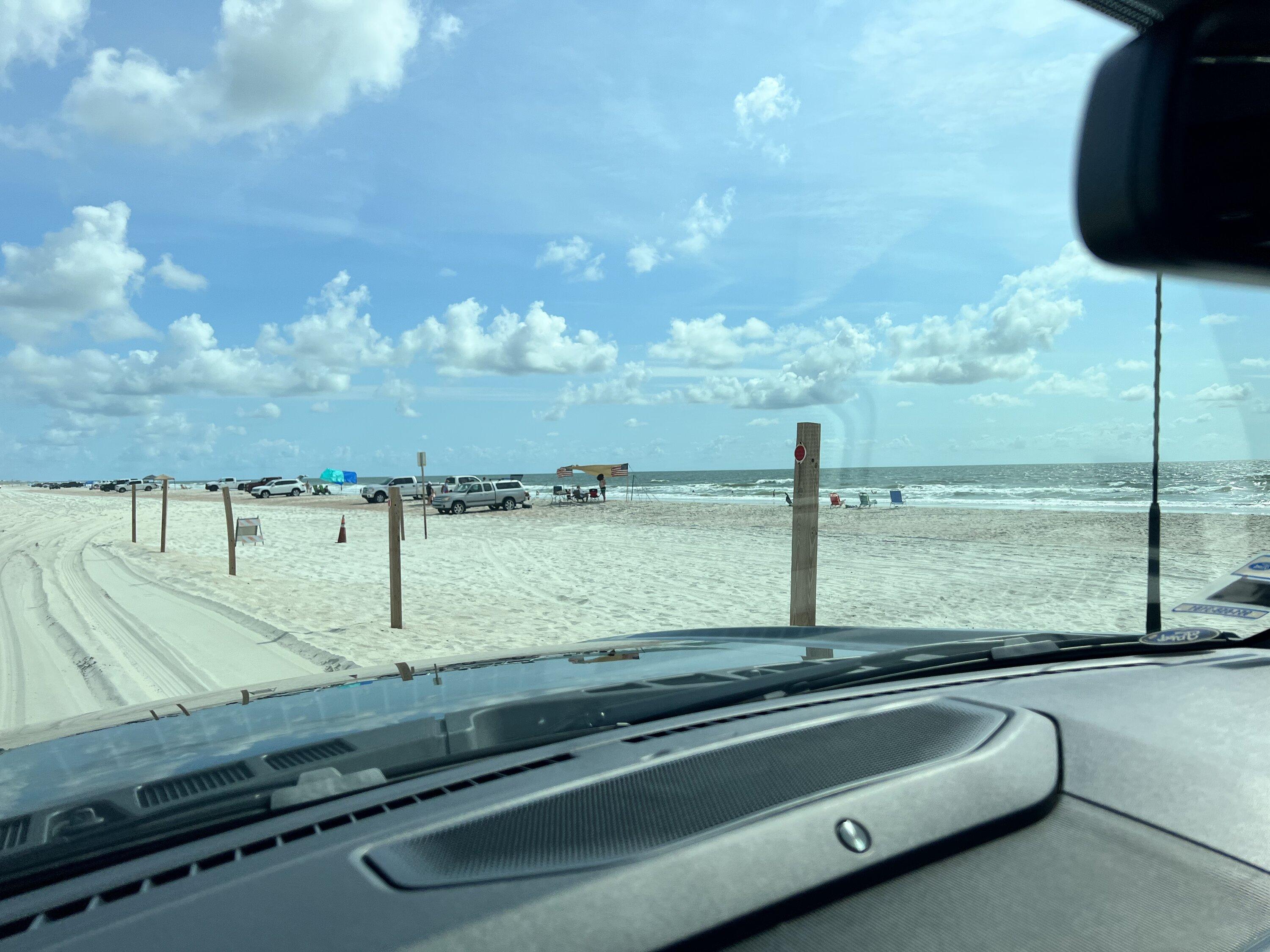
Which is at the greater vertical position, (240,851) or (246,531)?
(240,851)

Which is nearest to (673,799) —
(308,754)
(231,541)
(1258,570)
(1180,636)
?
(308,754)

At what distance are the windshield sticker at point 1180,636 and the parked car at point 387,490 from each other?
45.2m

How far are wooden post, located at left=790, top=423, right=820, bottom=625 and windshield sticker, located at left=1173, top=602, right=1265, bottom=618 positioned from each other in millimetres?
3141

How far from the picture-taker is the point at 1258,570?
11.0 feet

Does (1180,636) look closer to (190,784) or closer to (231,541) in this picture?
(190,784)

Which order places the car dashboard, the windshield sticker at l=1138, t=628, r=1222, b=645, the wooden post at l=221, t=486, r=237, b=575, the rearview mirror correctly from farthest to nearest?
the wooden post at l=221, t=486, r=237, b=575 → the windshield sticker at l=1138, t=628, r=1222, b=645 → the rearview mirror → the car dashboard

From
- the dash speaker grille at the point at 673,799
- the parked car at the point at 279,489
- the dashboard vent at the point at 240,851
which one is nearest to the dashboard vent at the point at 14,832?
the dashboard vent at the point at 240,851

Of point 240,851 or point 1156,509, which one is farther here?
point 1156,509

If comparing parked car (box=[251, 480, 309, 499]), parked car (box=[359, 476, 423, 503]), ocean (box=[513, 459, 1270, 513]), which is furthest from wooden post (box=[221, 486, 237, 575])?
parked car (box=[251, 480, 309, 499])

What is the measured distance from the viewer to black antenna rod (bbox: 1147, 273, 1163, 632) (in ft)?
10.8

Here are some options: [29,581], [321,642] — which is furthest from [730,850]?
[29,581]

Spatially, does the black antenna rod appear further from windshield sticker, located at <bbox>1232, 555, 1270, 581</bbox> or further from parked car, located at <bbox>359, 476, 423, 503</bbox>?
parked car, located at <bbox>359, 476, 423, 503</bbox>

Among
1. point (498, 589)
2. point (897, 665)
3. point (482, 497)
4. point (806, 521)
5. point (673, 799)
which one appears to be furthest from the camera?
point (482, 497)

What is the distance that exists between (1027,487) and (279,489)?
2113 inches
